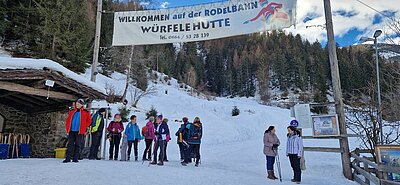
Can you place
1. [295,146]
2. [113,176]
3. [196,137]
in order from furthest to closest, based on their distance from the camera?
[196,137] → [295,146] → [113,176]

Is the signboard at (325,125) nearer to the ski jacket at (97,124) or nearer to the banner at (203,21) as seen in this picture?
the banner at (203,21)

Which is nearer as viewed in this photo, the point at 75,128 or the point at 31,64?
the point at 75,128

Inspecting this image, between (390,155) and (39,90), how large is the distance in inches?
354

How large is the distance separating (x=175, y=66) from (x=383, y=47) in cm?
4608

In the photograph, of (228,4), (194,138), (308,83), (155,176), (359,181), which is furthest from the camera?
(308,83)

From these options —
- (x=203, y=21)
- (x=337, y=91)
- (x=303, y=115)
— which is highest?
(x=203, y=21)

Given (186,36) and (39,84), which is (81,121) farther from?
(186,36)

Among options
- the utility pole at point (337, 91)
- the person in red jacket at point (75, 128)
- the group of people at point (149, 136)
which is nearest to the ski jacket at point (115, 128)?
the group of people at point (149, 136)


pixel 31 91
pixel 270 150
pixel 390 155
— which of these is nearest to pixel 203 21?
pixel 270 150

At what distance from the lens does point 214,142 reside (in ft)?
56.9

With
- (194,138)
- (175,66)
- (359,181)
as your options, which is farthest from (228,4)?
(175,66)

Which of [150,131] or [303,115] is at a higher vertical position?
[303,115]

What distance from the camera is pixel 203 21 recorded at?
839cm

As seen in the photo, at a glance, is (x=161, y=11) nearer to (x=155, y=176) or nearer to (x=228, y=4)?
(x=228, y=4)
